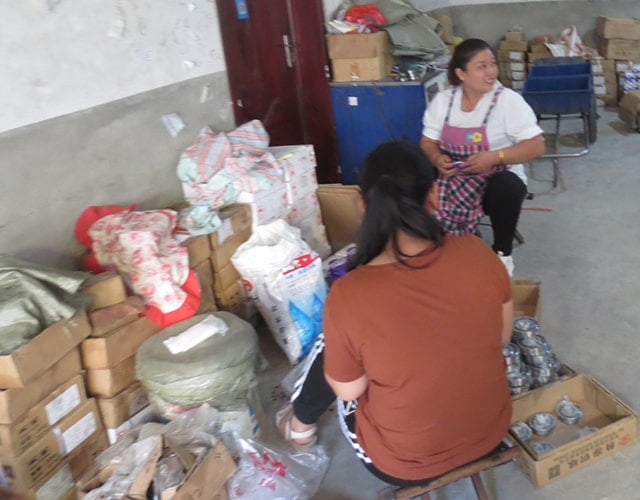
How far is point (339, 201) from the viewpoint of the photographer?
141 inches

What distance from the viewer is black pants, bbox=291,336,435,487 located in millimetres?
1779

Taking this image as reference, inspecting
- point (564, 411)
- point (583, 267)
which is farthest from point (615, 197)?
point (564, 411)

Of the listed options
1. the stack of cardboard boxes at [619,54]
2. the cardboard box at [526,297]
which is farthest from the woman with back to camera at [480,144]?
the stack of cardboard boxes at [619,54]

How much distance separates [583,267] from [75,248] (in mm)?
2327

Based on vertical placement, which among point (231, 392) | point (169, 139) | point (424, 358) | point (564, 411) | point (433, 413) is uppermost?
point (169, 139)

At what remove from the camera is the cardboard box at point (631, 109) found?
527 centimetres

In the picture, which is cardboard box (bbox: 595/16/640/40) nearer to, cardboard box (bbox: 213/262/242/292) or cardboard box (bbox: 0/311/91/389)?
cardboard box (bbox: 213/262/242/292)

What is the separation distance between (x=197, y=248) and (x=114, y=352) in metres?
0.63

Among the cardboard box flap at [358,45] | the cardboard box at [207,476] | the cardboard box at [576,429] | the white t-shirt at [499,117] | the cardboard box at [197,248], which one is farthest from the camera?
the cardboard box flap at [358,45]

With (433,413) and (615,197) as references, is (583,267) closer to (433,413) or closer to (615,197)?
(615,197)

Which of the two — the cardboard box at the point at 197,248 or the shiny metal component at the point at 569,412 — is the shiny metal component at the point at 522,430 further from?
the cardboard box at the point at 197,248

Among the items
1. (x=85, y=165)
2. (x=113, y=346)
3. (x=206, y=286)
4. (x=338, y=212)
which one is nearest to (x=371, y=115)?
(x=338, y=212)

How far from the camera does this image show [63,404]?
2021 millimetres

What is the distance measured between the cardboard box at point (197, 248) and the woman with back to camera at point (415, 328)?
1225 millimetres
